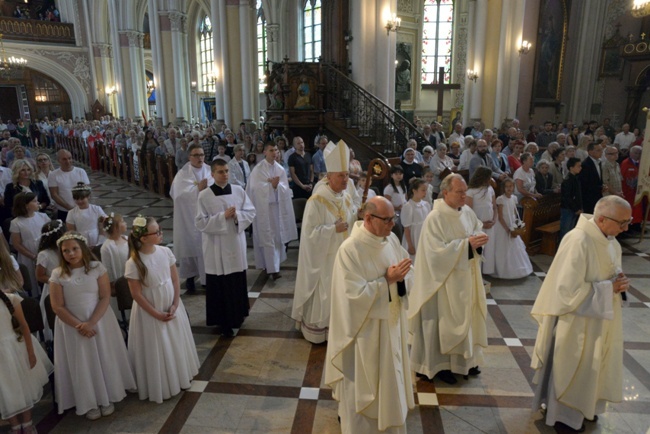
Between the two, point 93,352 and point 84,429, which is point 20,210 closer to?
point 93,352

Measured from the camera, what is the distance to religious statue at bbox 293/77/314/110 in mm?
11758

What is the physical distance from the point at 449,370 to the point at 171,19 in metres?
20.8

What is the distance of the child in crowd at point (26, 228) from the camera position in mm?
5000

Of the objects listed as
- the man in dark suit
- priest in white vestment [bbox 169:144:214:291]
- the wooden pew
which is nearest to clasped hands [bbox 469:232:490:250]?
priest in white vestment [bbox 169:144:214:291]

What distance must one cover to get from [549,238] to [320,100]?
6623mm

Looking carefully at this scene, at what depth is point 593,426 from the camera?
355 cm

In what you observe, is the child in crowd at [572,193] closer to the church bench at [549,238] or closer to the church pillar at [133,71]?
the church bench at [549,238]

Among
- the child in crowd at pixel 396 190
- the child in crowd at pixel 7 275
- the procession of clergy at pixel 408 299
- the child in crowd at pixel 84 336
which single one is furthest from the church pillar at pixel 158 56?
the child in crowd at pixel 84 336

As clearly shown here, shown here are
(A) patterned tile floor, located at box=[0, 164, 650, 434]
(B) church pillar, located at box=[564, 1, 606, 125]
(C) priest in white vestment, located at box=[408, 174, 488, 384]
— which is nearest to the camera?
(A) patterned tile floor, located at box=[0, 164, 650, 434]

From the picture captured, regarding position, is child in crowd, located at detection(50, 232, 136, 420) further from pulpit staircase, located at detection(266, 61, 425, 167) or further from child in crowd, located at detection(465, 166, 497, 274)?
pulpit staircase, located at detection(266, 61, 425, 167)

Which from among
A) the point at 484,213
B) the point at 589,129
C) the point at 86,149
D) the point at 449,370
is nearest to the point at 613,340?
the point at 449,370

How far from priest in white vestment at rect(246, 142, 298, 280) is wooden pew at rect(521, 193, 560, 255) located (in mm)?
4059

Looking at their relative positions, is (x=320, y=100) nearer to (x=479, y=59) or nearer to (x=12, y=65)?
(x=479, y=59)

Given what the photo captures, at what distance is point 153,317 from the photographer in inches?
148
